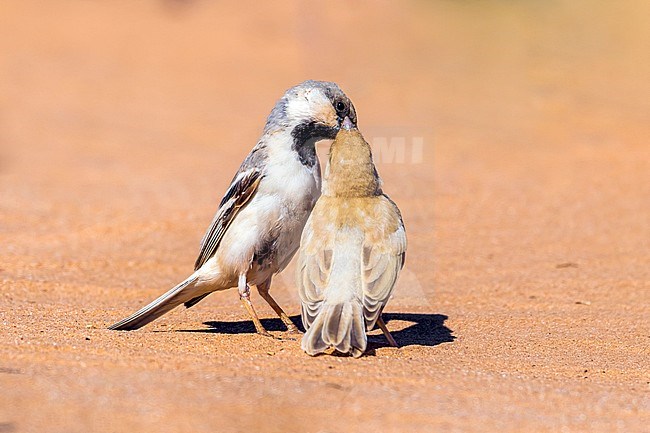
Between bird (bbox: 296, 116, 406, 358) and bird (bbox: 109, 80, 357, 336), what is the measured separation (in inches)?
13.2

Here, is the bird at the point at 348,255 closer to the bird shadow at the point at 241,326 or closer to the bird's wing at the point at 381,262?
the bird's wing at the point at 381,262

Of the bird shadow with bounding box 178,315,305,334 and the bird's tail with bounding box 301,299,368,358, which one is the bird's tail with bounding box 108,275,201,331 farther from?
the bird's tail with bounding box 301,299,368,358

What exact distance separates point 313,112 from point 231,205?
33.9 inches

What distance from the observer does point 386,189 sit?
1206 cm

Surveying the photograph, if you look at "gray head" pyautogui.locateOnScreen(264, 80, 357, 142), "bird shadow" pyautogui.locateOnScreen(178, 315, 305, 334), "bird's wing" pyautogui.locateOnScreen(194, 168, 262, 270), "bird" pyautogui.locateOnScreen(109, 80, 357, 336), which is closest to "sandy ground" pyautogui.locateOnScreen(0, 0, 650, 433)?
"bird shadow" pyautogui.locateOnScreen(178, 315, 305, 334)

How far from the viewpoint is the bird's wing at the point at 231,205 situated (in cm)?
639

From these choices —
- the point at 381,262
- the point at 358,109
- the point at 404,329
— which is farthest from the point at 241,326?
the point at 358,109

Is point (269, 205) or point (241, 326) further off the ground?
point (269, 205)

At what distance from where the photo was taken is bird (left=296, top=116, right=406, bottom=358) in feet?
17.6

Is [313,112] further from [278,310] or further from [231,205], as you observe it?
[278,310]

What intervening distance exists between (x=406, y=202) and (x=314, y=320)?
Result: 6.19 m

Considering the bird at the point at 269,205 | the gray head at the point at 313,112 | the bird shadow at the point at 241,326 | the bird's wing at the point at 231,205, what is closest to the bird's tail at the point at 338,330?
the bird at the point at 269,205

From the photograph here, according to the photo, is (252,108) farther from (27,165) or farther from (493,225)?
(493,225)

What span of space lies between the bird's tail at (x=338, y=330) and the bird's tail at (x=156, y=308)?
129cm
